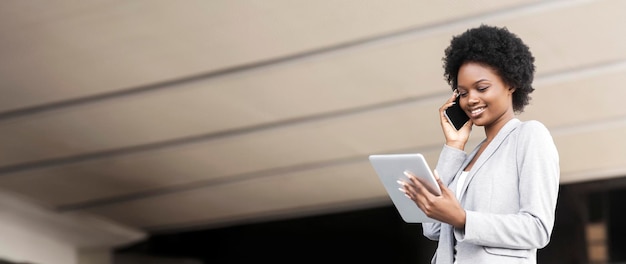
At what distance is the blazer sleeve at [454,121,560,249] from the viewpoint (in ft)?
8.00

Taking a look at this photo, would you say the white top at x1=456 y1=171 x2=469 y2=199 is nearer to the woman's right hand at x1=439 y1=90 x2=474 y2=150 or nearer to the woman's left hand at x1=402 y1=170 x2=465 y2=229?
the woman's right hand at x1=439 y1=90 x2=474 y2=150

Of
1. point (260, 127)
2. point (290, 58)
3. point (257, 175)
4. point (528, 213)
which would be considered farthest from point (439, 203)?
point (257, 175)

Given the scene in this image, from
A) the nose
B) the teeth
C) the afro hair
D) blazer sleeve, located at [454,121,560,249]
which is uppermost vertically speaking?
the afro hair

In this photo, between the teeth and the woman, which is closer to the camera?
the woman

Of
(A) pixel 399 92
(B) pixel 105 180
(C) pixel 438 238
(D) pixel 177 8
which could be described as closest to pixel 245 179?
(B) pixel 105 180

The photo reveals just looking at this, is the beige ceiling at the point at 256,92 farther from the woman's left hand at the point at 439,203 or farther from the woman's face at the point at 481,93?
the woman's left hand at the point at 439,203

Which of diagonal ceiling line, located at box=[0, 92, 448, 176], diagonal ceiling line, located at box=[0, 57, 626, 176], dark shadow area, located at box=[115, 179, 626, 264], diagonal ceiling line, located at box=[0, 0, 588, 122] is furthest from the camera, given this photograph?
dark shadow area, located at box=[115, 179, 626, 264]

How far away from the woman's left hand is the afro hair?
420 mm

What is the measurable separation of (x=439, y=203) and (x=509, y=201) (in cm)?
26

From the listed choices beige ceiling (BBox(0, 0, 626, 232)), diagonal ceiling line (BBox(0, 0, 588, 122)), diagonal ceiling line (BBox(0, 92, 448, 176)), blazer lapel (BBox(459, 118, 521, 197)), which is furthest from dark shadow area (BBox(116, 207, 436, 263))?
blazer lapel (BBox(459, 118, 521, 197))

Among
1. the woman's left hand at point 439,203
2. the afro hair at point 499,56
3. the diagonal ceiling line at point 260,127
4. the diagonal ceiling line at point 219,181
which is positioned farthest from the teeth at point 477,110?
the diagonal ceiling line at point 219,181

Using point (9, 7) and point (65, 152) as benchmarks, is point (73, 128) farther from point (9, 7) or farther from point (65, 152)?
point (9, 7)

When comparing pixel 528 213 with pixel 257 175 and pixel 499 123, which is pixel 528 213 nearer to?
pixel 499 123

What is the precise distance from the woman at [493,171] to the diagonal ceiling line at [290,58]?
448cm
